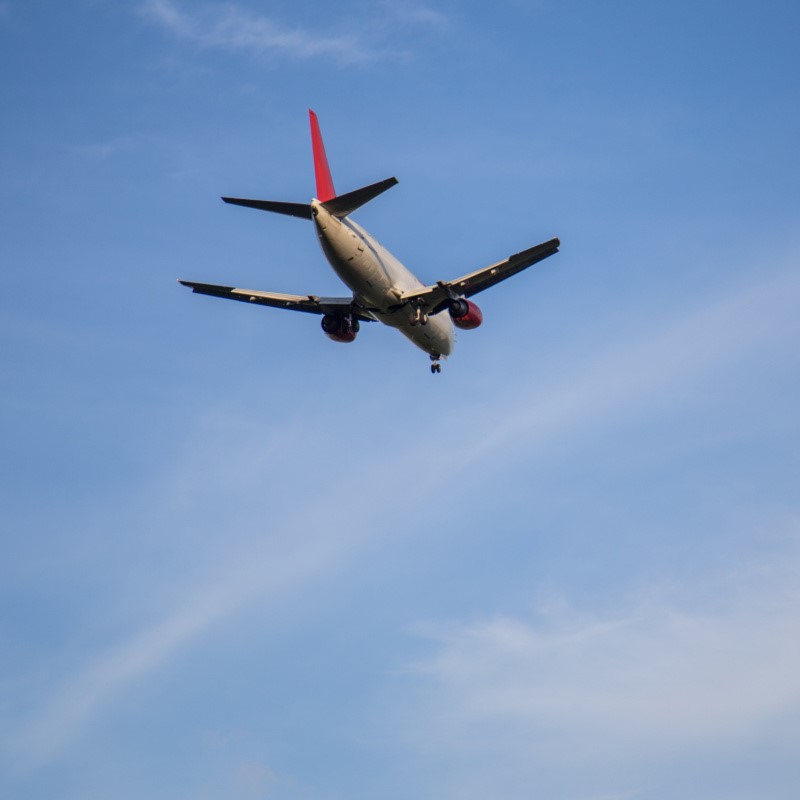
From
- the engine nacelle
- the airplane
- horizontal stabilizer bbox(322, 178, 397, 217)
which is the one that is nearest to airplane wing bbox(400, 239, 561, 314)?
the airplane

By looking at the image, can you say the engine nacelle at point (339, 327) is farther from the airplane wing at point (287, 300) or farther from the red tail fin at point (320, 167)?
the red tail fin at point (320, 167)

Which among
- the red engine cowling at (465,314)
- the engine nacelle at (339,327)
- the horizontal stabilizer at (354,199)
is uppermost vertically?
the engine nacelle at (339,327)

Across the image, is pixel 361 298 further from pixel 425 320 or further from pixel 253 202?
pixel 253 202

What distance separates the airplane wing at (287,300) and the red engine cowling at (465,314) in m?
4.68

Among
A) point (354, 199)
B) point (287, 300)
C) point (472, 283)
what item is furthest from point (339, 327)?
point (354, 199)

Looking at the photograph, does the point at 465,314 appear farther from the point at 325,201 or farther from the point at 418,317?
the point at 325,201

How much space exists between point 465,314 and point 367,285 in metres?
7.00

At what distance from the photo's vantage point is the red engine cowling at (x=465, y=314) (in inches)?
2744

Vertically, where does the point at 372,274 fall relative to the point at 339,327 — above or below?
below

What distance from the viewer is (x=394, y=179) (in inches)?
2283

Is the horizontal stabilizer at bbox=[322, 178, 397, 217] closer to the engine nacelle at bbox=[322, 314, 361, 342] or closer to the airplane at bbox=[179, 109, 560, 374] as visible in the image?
the airplane at bbox=[179, 109, 560, 374]

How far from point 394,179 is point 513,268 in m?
11.3

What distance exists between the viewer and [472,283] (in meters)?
68.1

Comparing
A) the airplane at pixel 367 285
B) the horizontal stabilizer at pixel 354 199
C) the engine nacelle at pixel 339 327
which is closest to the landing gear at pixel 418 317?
the airplane at pixel 367 285
